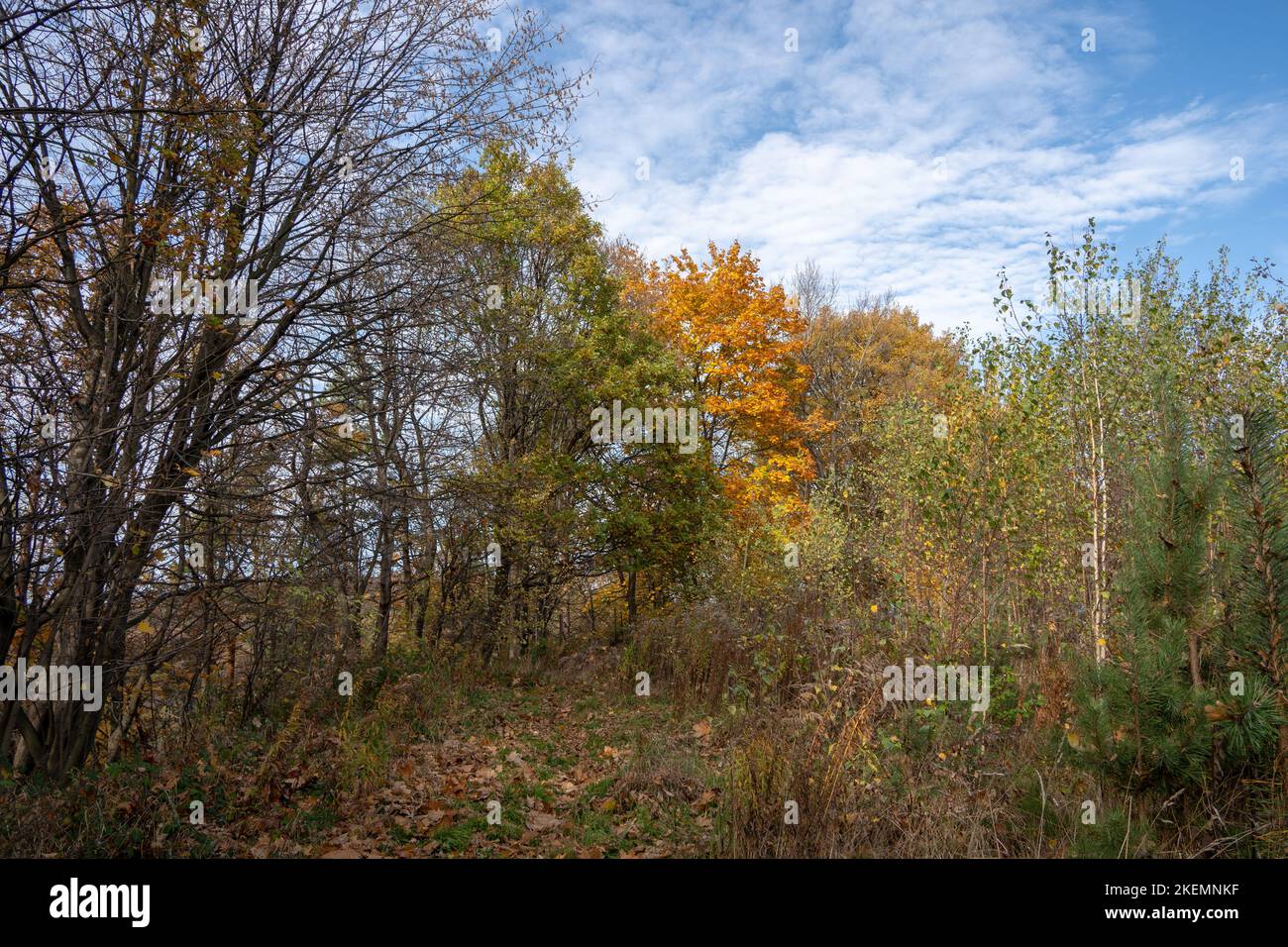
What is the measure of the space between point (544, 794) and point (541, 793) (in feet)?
0.11

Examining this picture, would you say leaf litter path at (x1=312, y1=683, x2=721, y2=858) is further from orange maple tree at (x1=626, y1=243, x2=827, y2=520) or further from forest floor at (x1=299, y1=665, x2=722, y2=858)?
orange maple tree at (x1=626, y1=243, x2=827, y2=520)

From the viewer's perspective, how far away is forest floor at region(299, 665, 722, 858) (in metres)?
5.38

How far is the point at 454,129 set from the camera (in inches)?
281

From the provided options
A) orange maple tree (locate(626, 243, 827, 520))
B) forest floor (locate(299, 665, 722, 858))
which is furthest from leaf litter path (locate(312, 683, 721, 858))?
orange maple tree (locate(626, 243, 827, 520))

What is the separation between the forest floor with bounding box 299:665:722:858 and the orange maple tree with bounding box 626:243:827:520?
35.5ft

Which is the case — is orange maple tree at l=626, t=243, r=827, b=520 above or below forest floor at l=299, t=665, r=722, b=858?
above

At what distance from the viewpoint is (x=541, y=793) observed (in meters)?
6.71

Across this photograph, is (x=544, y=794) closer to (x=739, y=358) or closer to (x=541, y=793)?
(x=541, y=793)

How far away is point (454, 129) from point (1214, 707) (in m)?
7.17

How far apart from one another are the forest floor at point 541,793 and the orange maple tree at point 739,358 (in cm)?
1081

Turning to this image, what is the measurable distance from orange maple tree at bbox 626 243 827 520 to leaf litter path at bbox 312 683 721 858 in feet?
35.6

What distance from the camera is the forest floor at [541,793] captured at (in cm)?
538

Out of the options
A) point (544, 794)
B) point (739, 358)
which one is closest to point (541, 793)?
point (544, 794)

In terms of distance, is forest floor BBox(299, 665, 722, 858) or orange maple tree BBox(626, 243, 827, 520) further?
orange maple tree BBox(626, 243, 827, 520)
